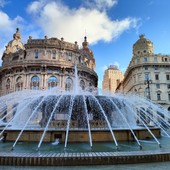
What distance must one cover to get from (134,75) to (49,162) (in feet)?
164

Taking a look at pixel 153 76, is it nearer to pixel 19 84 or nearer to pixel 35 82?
pixel 35 82

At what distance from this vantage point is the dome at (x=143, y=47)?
54.7m

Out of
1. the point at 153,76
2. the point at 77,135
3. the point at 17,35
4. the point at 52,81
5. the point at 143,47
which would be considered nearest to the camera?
the point at 77,135

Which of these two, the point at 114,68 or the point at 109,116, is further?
the point at 114,68

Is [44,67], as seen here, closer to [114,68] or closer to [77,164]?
[77,164]

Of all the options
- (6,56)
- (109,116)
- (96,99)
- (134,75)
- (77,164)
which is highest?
(6,56)

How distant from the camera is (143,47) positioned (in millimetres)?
55125

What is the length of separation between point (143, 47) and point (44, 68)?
28314 millimetres

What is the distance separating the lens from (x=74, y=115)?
13477mm

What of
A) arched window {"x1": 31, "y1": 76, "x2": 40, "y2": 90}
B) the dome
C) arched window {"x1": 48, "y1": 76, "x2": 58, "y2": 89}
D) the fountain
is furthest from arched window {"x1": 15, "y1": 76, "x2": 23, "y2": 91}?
the dome

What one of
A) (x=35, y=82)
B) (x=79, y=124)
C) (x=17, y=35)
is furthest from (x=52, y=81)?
(x=79, y=124)

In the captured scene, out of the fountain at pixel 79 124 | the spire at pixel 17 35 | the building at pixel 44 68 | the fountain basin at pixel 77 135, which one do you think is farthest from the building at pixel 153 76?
the fountain basin at pixel 77 135

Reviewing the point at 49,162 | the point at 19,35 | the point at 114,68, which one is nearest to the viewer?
the point at 49,162

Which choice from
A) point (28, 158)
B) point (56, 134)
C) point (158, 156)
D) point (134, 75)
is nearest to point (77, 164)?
point (28, 158)
